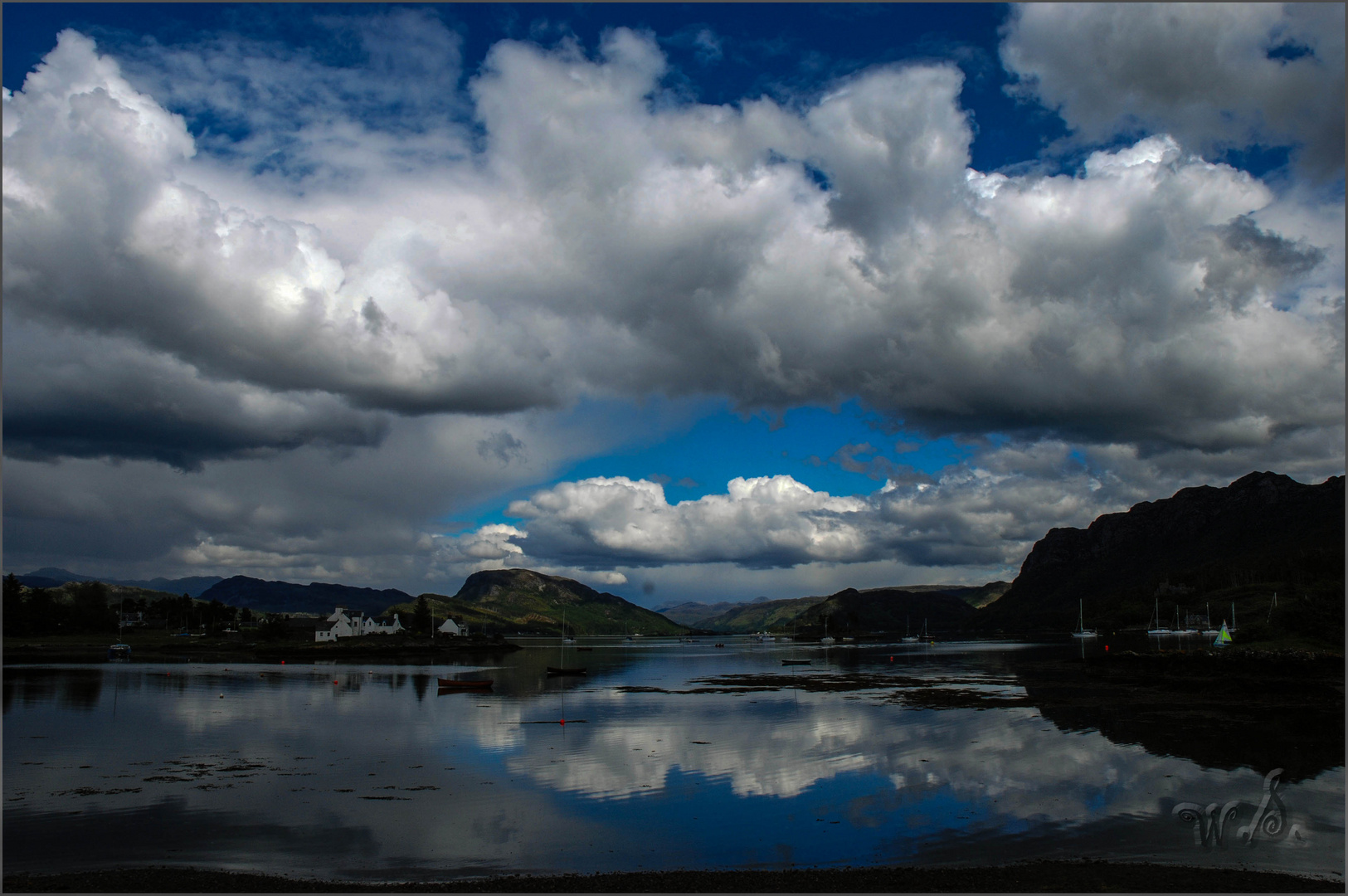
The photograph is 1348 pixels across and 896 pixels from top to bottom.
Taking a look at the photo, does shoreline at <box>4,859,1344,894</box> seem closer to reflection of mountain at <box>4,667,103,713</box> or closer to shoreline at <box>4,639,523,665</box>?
reflection of mountain at <box>4,667,103,713</box>

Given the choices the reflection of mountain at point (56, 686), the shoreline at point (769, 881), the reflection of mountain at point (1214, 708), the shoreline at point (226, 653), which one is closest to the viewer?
the shoreline at point (769, 881)

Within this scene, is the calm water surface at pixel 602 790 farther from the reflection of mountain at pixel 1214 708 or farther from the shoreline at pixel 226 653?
the shoreline at pixel 226 653

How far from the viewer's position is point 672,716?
6256 cm

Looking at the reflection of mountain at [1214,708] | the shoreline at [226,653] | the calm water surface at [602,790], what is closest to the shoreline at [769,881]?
the calm water surface at [602,790]

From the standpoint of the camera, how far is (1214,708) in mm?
59938

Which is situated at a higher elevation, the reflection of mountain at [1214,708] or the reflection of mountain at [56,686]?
the reflection of mountain at [1214,708]

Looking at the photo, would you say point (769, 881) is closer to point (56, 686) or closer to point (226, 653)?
point (56, 686)

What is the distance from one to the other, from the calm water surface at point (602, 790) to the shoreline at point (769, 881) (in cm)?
138

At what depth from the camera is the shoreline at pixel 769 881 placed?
69.1 ft

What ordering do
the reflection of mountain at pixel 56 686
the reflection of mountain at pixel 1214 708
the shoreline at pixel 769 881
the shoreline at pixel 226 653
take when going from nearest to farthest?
1. the shoreline at pixel 769 881
2. the reflection of mountain at pixel 1214 708
3. the reflection of mountain at pixel 56 686
4. the shoreline at pixel 226 653

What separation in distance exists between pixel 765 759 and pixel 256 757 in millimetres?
29367

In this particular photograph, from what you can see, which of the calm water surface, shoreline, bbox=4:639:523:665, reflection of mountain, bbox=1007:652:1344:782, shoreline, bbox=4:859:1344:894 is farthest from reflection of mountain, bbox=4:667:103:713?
reflection of mountain, bbox=1007:652:1344:782

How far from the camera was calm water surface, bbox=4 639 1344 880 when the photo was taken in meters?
25.8

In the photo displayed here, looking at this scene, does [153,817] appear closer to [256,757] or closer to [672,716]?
[256,757]
